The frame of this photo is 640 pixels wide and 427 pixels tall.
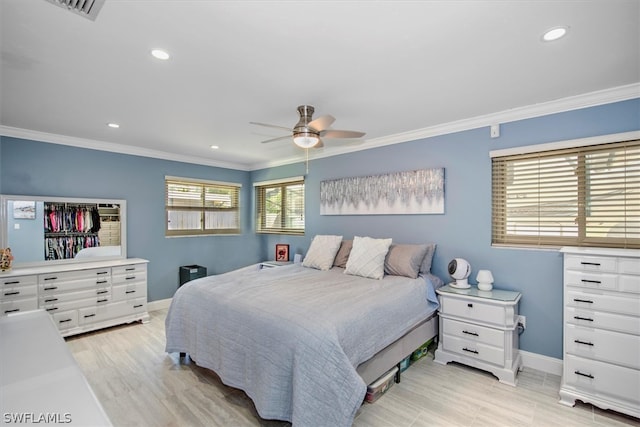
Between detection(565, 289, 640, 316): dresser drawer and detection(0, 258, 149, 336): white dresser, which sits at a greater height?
detection(565, 289, 640, 316): dresser drawer

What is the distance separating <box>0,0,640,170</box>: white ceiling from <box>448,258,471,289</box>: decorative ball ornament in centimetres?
150

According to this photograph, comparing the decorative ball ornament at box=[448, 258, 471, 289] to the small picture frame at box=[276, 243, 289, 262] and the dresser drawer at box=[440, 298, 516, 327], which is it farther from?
the small picture frame at box=[276, 243, 289, 262]

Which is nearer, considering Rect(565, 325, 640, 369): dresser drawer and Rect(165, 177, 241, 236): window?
Rect(565, 325, 640, 369): dresser drawer

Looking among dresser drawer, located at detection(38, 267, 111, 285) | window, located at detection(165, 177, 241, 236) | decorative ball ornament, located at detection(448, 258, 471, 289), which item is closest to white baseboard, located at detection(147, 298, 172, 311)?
dresser drawer, located at detection(38, 267, 111, 285)

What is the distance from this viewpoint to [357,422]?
6.98 feet

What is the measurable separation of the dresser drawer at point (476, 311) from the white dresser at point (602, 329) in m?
0.43

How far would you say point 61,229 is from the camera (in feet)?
12.7

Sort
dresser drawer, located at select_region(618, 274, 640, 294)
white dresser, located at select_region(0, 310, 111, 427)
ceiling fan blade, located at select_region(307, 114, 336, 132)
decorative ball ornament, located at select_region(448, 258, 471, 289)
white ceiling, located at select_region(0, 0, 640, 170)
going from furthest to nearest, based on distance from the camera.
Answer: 1. decorative ball ornament, located at select_region(448, 258, 471, 289)
2. ceiling fan blade, located at select_region(307, 114, 336, 132)
3. dresser drawer, located at select_region(618, 274, 640, 294)
4. white ceiling, located at select_region(0, 0, 640, 170)
5. white dresser, located at select_region(0, 310, 111, 427)

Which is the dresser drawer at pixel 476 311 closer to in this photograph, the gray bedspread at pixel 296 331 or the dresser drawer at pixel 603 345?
the gray bedspread at pixel 296 331

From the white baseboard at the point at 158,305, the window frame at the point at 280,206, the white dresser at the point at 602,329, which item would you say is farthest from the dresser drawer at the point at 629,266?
the white baseboard at the point at 158,305

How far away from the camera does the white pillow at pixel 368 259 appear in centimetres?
330

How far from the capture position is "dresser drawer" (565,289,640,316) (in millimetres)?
2135

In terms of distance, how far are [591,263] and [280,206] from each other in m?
4.34

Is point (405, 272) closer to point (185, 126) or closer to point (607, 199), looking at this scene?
point (607, 199)
